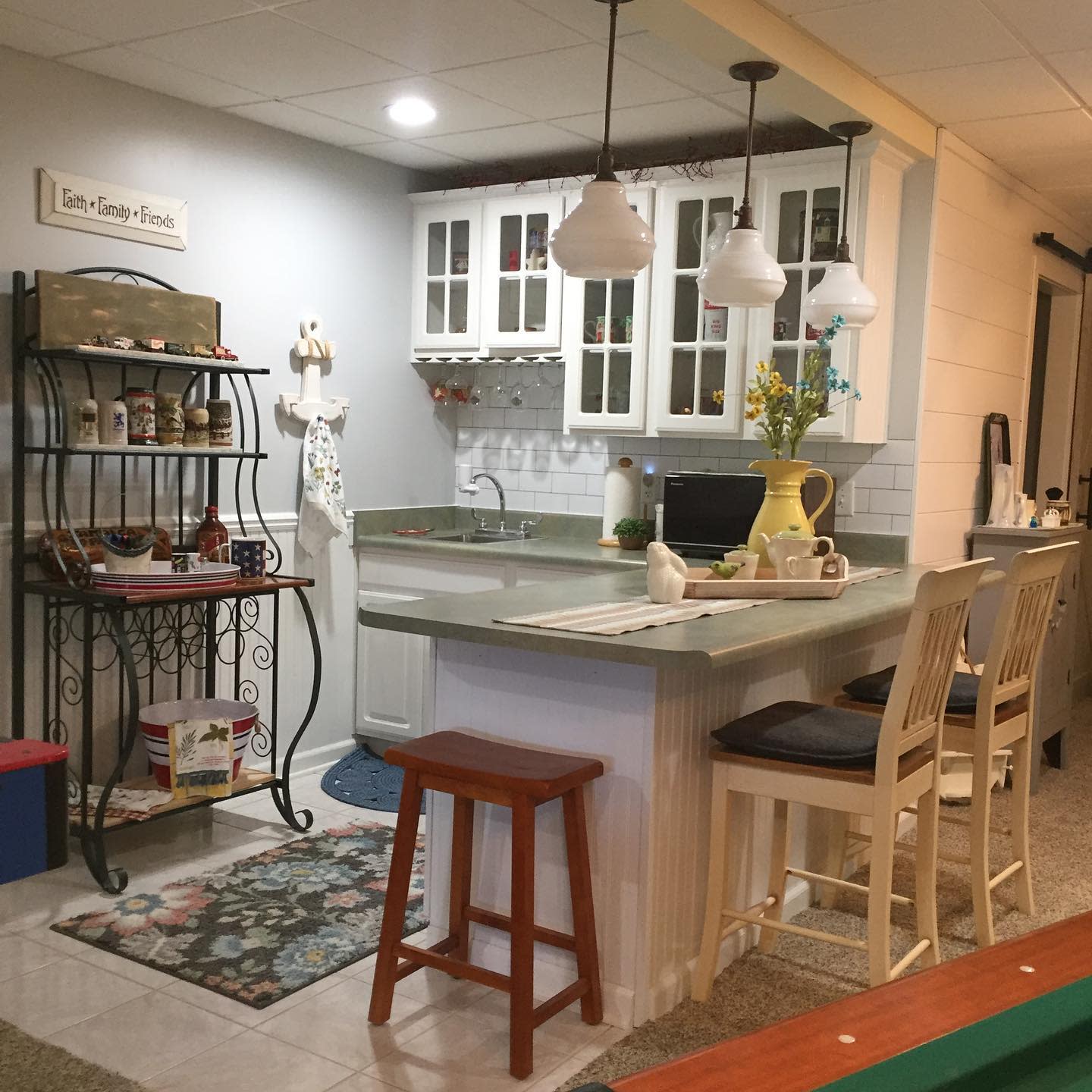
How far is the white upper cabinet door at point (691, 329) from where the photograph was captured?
4.26m

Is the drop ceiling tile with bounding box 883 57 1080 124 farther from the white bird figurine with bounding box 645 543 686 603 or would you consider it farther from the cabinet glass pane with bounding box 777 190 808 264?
the white bird figurine with bounding box 645 543 686 603

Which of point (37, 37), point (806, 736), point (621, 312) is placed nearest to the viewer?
point (806, 736)

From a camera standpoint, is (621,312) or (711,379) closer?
(711,379)

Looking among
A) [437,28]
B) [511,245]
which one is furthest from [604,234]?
[511,245]

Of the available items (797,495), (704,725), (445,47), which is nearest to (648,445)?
(797,495)

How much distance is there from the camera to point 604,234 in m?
2.63

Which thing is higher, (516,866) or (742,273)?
(742,273)

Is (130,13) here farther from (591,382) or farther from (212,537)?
(591,382)

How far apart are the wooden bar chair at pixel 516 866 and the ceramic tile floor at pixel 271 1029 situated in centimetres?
7

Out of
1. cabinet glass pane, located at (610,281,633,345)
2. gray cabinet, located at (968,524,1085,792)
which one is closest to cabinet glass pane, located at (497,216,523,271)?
cabinet glass pane, located at (610,281,633,345)

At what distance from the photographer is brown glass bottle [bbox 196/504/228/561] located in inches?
151

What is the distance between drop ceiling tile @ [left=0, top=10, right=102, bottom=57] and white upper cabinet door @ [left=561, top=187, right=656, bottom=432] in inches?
73.2

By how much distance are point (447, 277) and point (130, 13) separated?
193 centimetres

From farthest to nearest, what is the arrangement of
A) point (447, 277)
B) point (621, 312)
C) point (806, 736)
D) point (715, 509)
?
point (447, 277)
point (621, 312)
point (715, 509)
point (806, 736)
